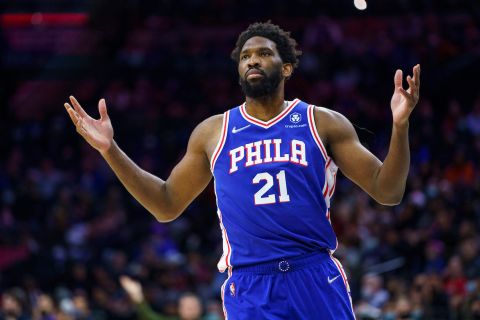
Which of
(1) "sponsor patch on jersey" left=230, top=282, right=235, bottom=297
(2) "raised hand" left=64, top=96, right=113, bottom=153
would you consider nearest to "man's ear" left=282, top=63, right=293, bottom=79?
(2) "raised hand" left=64, top=96, right=113, bottom=153

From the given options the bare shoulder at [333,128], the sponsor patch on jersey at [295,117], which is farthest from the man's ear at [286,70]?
the bare shoulder at [333,128]

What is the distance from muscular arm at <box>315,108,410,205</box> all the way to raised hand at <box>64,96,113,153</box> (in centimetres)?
122

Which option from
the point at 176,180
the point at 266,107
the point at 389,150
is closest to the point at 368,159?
the point at 389,150

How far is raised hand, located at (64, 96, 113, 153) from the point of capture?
530cm

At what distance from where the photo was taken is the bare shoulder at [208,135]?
5.44 m

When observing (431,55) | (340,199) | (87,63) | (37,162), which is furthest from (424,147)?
(87,63)

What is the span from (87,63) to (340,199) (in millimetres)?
9794

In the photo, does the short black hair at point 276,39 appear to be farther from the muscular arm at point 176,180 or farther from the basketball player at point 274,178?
the muscular arm at point 176,180

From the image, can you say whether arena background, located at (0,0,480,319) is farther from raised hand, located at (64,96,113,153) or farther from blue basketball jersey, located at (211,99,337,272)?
raised hand, located at (64,96,113,153)

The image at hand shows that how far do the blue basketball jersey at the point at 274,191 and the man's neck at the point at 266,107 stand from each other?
92 mm

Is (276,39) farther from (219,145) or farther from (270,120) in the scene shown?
(219,145)

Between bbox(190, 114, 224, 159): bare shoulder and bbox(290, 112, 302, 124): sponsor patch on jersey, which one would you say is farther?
bbox(190, 114, 224, 159): bare shoulder

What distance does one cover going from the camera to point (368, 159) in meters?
5.13

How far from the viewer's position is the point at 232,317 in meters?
5.04
